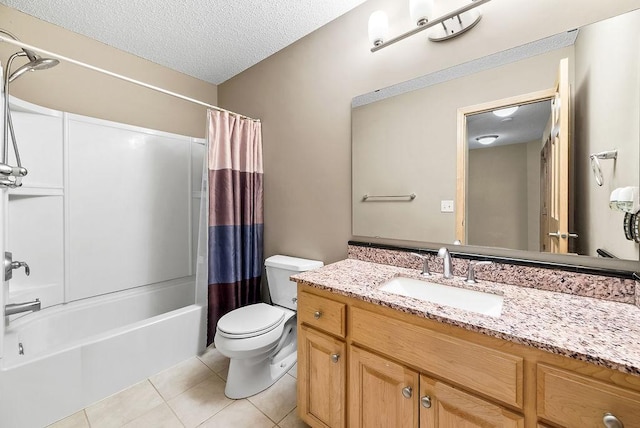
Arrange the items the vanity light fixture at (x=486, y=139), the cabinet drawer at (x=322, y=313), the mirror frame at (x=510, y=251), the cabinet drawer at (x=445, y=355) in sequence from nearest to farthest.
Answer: the cabinet drawer at (x=445, y=355), the mirror frame at (x=510, y=251), the cabinet drawer at (x=322, y=313), the vanity light fixture at (x=486, y=139)

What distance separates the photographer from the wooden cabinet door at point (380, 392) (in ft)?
3.03

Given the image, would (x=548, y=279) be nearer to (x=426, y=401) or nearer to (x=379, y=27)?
(x=426, y=401)

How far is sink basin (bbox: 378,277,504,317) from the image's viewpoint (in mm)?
1088

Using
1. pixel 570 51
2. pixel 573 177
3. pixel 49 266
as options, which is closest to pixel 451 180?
pixel 573 177

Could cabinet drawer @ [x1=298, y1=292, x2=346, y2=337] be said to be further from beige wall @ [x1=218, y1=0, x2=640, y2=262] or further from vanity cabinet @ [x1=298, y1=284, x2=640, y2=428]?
beige wall @ [x1=218, y1=0, x2=640, y2=262]

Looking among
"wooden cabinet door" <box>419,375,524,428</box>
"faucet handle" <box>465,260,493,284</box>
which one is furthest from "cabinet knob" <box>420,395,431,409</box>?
"faucet handle" <box>465,260,493,284</box>

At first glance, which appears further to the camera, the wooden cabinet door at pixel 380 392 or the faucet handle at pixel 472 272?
the faucet handle at pixel 472 272

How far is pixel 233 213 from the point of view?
6.72ft

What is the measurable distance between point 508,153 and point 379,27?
36.6 inches

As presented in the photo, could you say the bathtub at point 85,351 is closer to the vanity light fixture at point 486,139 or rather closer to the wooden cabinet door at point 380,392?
the wooden cabinet door at point 380,392

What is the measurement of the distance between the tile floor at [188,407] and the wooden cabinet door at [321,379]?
23cm

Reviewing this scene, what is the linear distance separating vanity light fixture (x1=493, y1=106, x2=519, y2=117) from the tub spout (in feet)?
8.73

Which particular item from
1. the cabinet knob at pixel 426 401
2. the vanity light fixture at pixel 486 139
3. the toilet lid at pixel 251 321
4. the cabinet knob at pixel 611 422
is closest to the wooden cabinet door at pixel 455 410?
the cabinet knob at pixel 426 401

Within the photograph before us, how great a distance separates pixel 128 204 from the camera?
214cm
